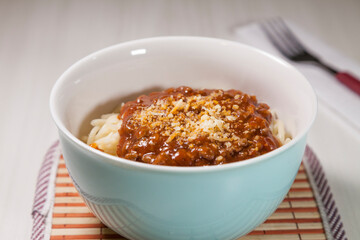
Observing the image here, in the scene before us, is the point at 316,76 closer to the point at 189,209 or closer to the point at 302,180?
the point at 302,180

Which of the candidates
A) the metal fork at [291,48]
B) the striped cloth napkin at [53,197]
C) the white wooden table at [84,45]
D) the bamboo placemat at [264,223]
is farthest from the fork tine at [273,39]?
the bamboo placemat at [264,223]

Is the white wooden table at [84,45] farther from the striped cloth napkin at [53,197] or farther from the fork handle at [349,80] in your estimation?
the fork handle at [349,80]

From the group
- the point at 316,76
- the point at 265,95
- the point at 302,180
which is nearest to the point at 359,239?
the point at 302,180

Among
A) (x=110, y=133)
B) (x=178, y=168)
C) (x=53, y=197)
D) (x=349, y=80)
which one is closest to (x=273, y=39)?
(x=349, y=80)

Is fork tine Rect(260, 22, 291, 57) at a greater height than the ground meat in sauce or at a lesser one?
lesser

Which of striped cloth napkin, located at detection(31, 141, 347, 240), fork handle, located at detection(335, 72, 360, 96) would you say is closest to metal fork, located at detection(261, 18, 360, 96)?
fork handle, located at detection(335, 72, 360, 96)

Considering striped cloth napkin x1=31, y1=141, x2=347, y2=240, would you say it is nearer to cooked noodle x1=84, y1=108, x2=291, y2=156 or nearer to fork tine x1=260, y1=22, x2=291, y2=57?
cooked noodle x1=84, y1=108, x2=291, y2=156

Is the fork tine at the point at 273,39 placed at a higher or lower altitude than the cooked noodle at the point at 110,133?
lower
